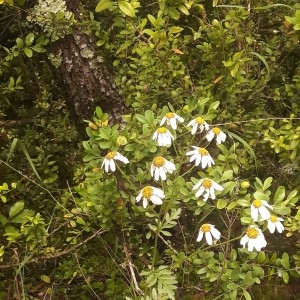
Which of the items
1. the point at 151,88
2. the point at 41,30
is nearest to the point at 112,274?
the point at 151,88

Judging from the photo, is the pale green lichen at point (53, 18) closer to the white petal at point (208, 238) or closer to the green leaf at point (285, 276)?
the white petal at point (208, 238)

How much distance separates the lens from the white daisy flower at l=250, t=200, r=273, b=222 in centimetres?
128

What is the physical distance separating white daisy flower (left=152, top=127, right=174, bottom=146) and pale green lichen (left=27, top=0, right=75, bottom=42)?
53 centimetres

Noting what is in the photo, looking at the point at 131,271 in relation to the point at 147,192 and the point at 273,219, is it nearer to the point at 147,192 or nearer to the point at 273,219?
the point at 147,192

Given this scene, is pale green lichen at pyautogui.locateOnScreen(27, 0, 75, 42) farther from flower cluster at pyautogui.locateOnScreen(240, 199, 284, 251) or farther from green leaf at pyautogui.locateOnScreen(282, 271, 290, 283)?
green leaf at pyautogui.locateOnScreen(282, 271, 290, 283)

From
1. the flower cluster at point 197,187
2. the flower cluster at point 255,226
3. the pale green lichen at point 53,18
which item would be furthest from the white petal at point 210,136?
the pale green lichen at point 53,18

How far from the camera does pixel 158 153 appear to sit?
4.88 ft

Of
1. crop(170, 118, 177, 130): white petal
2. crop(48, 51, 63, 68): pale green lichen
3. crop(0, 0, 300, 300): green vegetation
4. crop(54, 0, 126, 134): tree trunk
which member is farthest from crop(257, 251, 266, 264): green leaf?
crop(48, 51, 63, 68): pale green lichen

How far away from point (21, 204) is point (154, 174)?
60cm

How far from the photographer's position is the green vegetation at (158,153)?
143cm

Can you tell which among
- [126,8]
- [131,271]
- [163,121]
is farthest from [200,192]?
[126,8]

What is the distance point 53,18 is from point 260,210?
913mm

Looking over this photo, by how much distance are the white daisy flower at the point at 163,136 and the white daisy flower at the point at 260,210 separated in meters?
0.28

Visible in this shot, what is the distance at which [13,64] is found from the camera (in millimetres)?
2143
